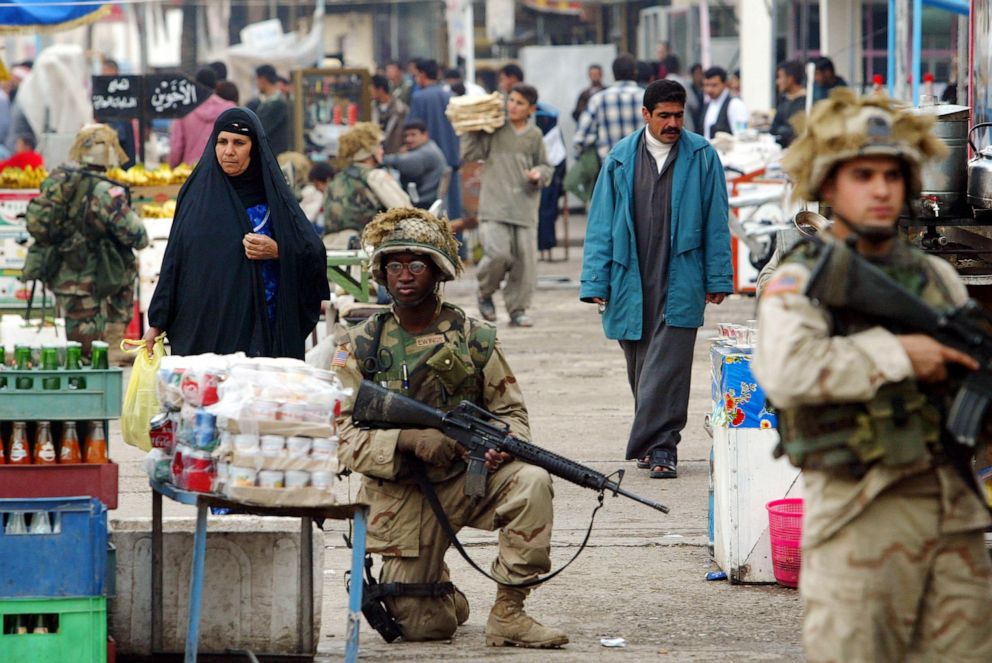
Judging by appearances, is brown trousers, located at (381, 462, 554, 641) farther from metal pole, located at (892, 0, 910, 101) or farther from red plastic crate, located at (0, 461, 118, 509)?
metal pole, located at (892, 0, 910, 101)

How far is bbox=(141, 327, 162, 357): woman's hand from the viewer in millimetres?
6176

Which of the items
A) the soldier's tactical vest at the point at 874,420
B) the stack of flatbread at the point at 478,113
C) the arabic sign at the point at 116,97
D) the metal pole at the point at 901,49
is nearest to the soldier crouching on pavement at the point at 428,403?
the soldier's tactical vest at the point at 874,420

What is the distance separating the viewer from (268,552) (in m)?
5.35

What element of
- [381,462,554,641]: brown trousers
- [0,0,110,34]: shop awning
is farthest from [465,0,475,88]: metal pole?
[381,462,554,641]: brown trousers

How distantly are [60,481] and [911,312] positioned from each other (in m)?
2.50

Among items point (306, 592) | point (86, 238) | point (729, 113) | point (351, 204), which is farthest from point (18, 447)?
point (729, 113)

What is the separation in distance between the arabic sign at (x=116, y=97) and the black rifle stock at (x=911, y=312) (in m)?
13.7

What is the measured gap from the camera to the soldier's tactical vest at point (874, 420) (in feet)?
12.0

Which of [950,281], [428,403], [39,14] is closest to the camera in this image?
[950,281]

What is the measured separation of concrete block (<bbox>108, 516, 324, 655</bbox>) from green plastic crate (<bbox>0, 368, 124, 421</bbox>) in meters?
0.54

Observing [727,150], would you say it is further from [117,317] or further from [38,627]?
[38,627]

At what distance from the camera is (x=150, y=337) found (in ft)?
20.8

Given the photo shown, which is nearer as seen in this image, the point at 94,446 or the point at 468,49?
the point at 94,446

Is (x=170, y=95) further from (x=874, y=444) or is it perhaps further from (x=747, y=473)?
(x=874, y=444)
